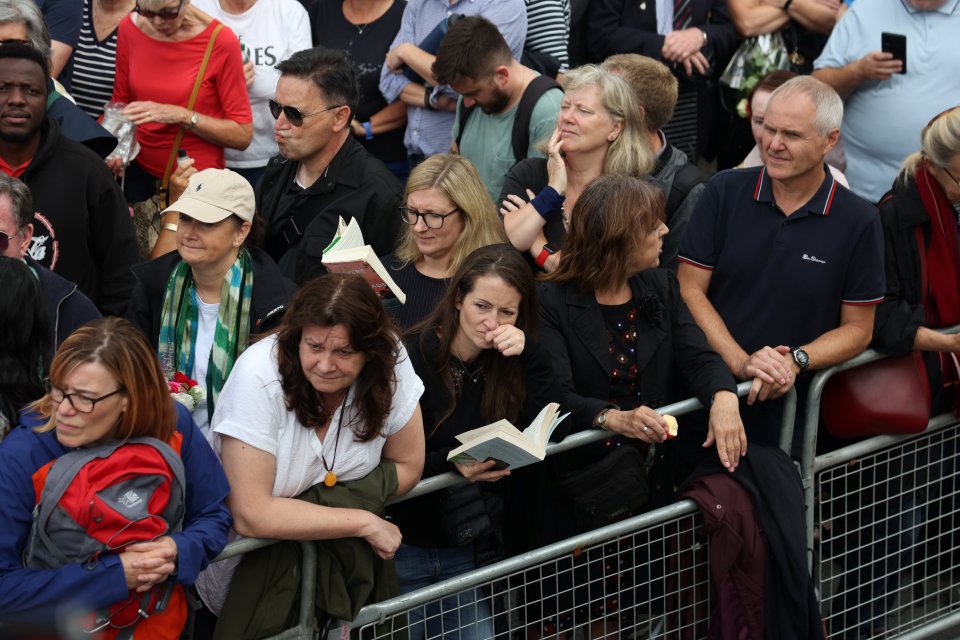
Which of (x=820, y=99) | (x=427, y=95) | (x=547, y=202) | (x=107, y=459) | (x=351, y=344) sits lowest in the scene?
(x=427, y=95)

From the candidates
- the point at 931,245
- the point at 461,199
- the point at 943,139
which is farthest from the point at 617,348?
the point at 943,139

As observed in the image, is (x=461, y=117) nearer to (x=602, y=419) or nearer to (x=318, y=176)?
(x=318, y=176)

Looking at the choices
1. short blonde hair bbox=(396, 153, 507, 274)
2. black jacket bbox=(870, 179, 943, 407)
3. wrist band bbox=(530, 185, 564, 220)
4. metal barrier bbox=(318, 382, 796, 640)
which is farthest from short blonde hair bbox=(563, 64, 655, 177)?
metal barrier bbox=(318, 382, 796, 640)

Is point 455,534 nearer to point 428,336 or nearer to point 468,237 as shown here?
point 428,336

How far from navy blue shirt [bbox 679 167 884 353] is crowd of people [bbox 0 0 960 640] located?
0.5 inches

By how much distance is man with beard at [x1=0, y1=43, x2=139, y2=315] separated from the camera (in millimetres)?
5324

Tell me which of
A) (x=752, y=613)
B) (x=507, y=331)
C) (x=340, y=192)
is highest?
Result: (x=507, y=331)

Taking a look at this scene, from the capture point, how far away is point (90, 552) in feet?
12.0

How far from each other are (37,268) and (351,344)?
123 centimetres

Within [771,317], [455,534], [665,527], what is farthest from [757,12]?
[455,534]

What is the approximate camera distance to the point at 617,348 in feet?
16.3

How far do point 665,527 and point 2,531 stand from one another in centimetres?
243

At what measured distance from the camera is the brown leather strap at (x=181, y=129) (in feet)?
21.0

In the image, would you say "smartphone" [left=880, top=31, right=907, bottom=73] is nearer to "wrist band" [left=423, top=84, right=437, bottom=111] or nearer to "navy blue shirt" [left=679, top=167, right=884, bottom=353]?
"navy blue shirt" [left=679, top=167, right=884, bottom=353]
